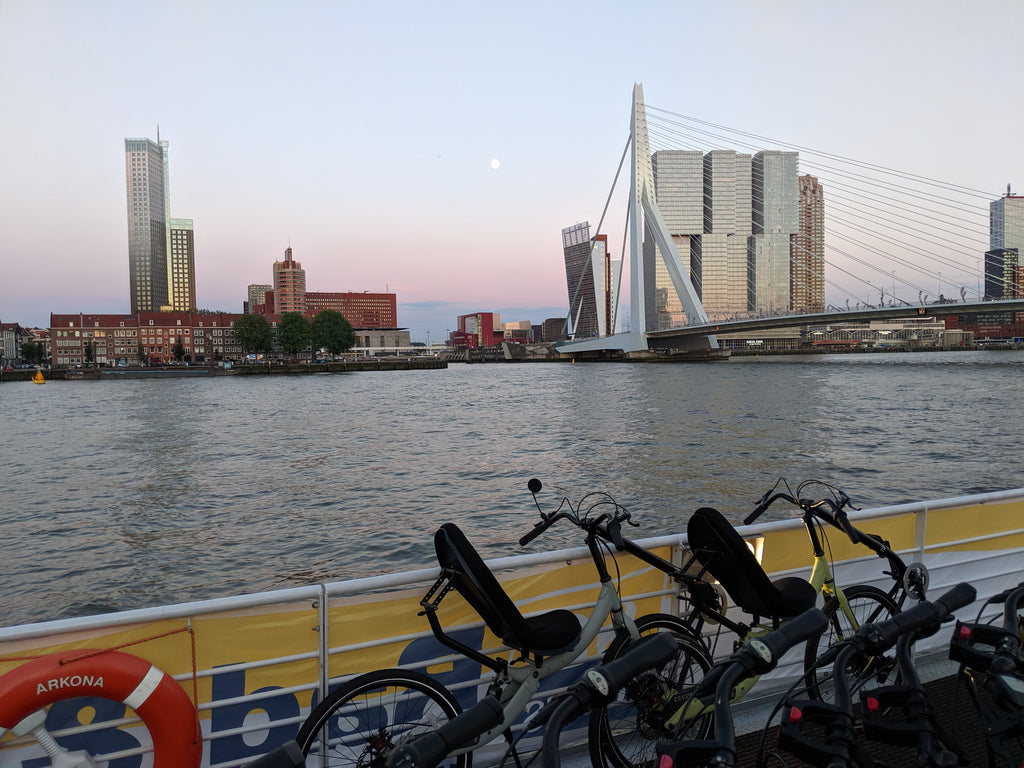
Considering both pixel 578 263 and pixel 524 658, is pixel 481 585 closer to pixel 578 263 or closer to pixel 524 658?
pixel 524 658

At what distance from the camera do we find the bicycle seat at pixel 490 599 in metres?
1.96

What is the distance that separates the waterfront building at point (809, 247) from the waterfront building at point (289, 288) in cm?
10679

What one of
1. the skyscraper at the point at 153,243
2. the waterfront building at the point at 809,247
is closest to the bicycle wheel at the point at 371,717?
the waterfront building at the point at 809,247

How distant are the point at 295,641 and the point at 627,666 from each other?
1.28 m

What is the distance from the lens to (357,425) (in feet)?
78.4

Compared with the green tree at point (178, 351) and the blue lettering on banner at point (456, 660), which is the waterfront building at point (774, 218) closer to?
the green tree at point (178, 351)

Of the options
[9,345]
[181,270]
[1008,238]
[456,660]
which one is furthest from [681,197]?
[181,270]

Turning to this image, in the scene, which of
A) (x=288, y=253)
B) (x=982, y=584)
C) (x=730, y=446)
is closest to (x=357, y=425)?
(x=730, y=446)

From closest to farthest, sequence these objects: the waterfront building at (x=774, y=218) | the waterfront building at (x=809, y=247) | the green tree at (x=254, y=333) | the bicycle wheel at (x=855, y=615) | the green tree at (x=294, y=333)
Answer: the bicycle wheel at (x=855, y=615), the green tree at (x=294, y=333), the green tree at (x=254, y=333), the waterfront building at (x=774, y=218), the waterfront building at (x=809, y=247)

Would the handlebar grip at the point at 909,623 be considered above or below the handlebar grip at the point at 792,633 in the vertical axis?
below

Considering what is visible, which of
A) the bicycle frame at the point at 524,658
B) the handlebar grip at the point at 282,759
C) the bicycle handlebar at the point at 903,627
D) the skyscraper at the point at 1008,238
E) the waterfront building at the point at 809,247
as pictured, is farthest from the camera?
the waterfront building at the point at 809,247

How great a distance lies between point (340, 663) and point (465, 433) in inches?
732

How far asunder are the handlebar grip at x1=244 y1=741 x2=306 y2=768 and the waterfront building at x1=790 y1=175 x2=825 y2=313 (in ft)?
348

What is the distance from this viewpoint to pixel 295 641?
2123mm
